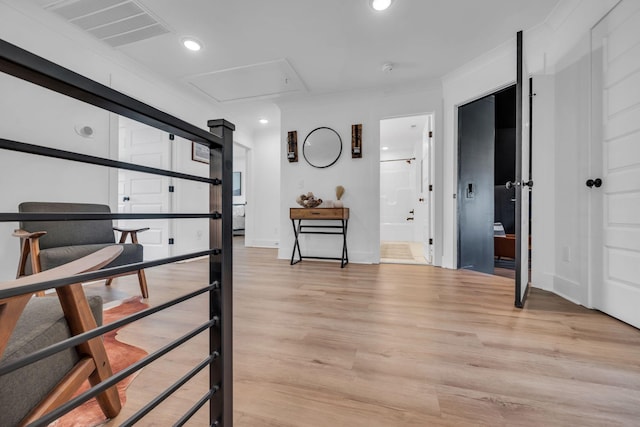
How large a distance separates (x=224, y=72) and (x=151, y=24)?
85 centimetres

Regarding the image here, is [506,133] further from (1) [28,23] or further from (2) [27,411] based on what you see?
(1) [28,23]

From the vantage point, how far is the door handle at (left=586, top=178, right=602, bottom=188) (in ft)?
6.06

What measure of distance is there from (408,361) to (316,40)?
2.74 metres

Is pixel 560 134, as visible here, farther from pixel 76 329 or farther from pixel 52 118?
pixel 52 118

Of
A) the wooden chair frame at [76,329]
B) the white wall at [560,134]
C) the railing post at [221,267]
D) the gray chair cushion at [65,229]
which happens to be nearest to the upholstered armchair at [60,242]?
the gray chair cushion at [65,229]

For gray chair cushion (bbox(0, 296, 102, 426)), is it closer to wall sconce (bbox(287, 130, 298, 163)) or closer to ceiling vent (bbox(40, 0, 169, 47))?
ceiling vent (bbox(40, 0, 169, 47))

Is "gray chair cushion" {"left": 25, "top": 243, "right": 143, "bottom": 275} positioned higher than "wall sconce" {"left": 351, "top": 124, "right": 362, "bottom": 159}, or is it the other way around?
"wall sconce" {"left": 351, "top": 124, "right": 362, "bottom": 159}

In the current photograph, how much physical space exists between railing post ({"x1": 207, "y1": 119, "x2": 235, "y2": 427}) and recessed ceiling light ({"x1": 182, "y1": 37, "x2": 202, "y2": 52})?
8.34 feet

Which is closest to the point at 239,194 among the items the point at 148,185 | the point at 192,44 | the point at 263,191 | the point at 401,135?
the point at 263,191

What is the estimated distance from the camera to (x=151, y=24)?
232 centimetres

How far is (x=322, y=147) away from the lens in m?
3.78

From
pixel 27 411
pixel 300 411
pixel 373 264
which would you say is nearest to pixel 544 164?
pixel 373 264

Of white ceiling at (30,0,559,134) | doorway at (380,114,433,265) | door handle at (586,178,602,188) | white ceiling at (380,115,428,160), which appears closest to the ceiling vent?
white ceiling at (30,0,559,134)

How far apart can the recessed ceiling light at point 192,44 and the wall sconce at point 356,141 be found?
6.57 ft
